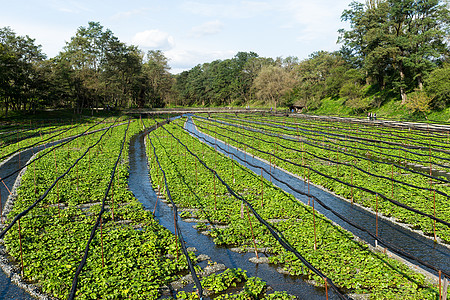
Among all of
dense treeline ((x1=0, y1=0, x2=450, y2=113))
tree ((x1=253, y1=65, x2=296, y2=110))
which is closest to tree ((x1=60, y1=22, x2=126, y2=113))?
dense treeline ((x1=0, y1=0, x2=450, y2=113))

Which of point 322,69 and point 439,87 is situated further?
point 322,69

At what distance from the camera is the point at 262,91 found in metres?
97.4

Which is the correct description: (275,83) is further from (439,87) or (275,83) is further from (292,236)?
(292,236)

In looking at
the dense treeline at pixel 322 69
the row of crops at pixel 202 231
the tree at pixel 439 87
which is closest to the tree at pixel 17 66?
the dense treeline at pixel 322 69

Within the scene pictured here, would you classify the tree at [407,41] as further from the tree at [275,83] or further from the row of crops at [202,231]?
the row of crops at [202,231]

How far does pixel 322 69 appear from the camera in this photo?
8219cm

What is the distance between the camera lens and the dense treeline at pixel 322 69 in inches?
2026

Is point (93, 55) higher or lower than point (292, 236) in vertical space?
higher

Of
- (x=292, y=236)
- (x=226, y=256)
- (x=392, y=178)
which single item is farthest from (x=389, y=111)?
(x=226, y=256)

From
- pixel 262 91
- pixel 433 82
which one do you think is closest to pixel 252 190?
pixel 433 82

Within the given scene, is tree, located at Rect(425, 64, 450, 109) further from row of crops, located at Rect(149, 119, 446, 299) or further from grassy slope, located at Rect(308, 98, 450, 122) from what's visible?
row of crops, located at Rect(149, 119, 446, 299)

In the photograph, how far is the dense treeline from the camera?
2026 inches

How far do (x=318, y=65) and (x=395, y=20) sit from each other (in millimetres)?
25780

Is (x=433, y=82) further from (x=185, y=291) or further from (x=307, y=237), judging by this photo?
(x=185, y=291)
